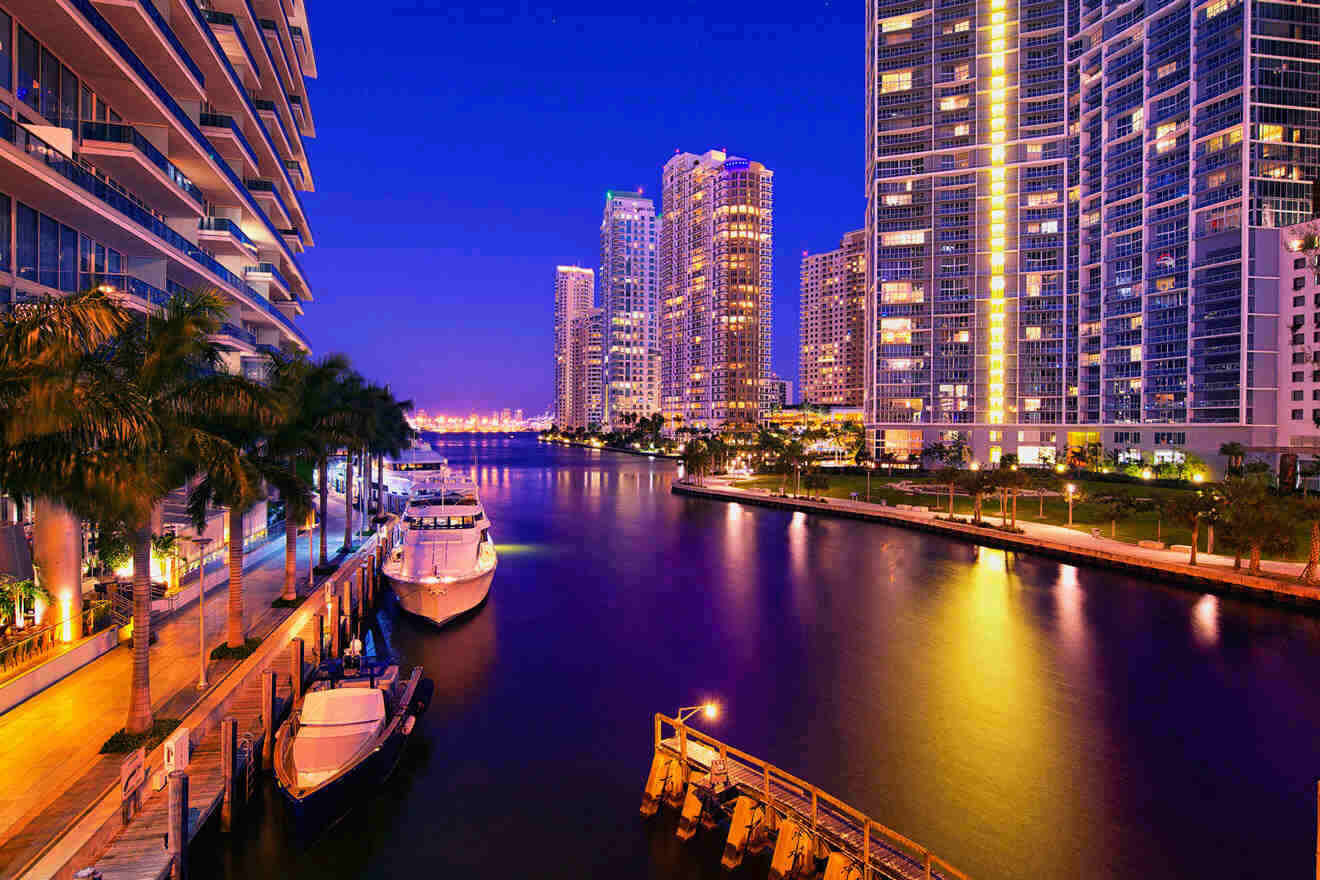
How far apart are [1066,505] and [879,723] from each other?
71.2 metres

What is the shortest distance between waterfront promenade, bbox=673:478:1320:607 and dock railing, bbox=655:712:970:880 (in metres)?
38.6

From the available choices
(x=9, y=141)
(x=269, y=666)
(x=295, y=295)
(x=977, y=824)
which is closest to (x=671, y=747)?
(x=977, y=824)

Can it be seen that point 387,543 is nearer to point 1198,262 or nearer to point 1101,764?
point 1101,764

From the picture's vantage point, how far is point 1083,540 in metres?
60.2

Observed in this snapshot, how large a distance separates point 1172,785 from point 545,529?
61263 mm

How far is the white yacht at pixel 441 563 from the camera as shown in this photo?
3600 cm

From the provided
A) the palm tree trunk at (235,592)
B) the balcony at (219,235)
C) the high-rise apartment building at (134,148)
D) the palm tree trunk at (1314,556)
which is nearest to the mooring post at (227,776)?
the palm tree trunk at (235,592)

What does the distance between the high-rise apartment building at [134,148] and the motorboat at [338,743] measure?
15994 mm

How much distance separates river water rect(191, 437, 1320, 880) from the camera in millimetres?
18250

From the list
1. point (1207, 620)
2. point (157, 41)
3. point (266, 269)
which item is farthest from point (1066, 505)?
point (157, 41)

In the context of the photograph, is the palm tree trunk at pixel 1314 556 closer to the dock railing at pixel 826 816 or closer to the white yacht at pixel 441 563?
the dock railing at pixel 826 816

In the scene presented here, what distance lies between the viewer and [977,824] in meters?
19.6

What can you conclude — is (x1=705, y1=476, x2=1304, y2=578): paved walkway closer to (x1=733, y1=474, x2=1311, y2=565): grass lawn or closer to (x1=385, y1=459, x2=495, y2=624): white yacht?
(x1=733, y1=474, x2=1311, y2=565): grass lawn

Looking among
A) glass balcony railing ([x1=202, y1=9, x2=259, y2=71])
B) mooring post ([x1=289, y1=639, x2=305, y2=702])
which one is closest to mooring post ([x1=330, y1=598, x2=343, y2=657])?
mooring post ([x1=289, y1=639, x2=305, y2=702])
